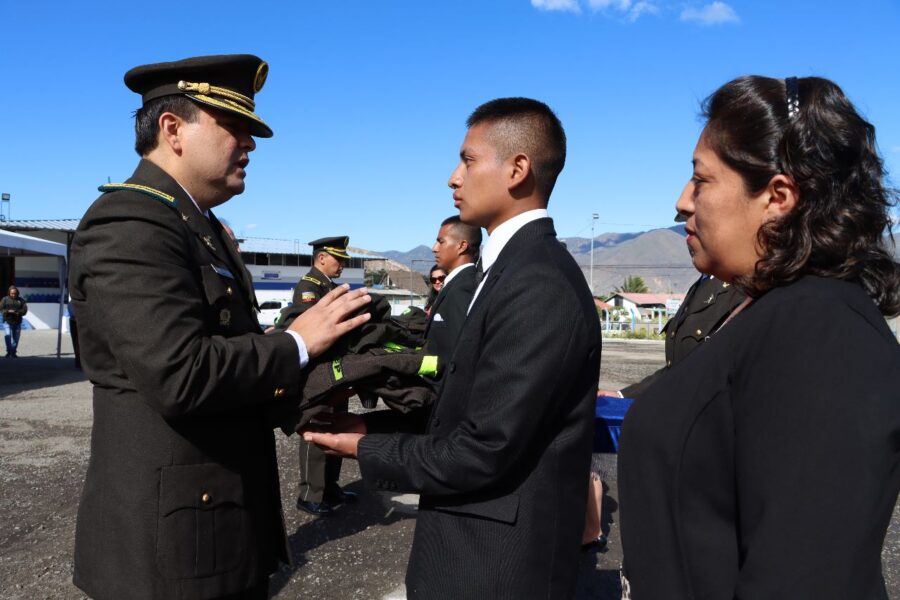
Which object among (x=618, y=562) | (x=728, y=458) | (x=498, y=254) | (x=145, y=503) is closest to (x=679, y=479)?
(x=728, y=458)

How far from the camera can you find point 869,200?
1237mm

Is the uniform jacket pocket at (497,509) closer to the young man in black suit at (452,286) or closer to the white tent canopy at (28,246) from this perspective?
the young man in black suit at (452,286)

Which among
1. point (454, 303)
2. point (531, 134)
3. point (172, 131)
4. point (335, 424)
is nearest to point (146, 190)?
point (172, 131)

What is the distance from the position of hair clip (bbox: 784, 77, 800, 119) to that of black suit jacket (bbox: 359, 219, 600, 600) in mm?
719

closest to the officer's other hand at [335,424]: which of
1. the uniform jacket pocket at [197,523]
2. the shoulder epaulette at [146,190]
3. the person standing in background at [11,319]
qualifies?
the uniform jacket pocket at [197,523]

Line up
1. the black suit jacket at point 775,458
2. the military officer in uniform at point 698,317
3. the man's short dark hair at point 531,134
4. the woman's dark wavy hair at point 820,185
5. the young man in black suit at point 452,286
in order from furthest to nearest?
the military officer in uniform at point 698,317
the young man in black suit at point 452,286
the man's short dark hair at point 531,134
the woman's dark wavy hair at point 820,185
the black suit jacket at point 775,458

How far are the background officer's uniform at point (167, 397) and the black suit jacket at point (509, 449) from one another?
0.45 metres

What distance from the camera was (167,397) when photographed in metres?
1.82

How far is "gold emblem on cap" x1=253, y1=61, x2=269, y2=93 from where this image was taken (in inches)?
96.0

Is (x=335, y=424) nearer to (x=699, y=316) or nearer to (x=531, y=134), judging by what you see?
(x=531, y=134)

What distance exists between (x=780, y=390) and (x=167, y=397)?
1501 mm

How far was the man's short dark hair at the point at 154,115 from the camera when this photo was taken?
7.30ft

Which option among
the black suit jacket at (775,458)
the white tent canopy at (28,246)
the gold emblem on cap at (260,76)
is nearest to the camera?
the black suit jacket at (775,458)

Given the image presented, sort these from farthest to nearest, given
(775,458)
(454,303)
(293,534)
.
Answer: (293,534) → (454,303) → (775,458)
